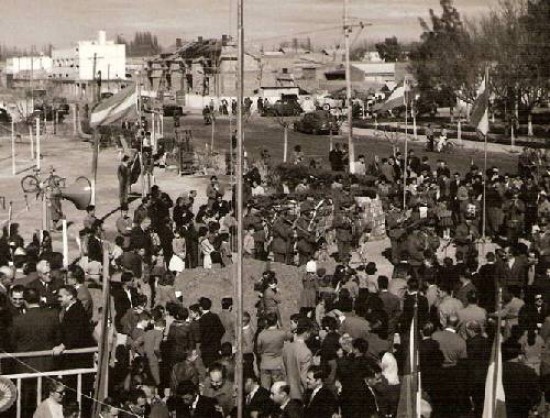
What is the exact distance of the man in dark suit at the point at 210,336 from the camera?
10523mm

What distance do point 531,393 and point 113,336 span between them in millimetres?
4671

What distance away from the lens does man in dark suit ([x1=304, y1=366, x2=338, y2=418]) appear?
861 cm

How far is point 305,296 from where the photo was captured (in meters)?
12.7

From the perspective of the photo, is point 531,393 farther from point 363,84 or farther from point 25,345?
point 363,84

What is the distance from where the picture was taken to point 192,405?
8.55 meters

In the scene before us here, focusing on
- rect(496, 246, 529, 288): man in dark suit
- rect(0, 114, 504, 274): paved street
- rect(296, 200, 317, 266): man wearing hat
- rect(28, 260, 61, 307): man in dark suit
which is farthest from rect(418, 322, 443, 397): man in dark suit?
rect(0, 114, 504, 274): paved street

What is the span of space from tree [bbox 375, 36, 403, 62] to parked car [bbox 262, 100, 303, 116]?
35.1m

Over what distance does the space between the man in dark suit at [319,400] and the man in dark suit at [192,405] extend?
0.86 meters

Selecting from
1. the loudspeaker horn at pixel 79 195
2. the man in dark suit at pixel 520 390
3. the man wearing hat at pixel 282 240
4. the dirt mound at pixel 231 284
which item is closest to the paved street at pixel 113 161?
the loudspeaker horn at pixel 79 195

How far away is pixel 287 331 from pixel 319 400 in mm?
3753

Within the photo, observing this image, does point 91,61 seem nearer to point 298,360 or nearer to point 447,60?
point 447,60

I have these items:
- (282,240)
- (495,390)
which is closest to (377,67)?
(282,240)

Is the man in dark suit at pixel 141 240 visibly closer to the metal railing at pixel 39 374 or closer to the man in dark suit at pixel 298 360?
the metal railing at pixel 39 374

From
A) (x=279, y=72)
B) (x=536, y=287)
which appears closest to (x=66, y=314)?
(x=536, y=287)
